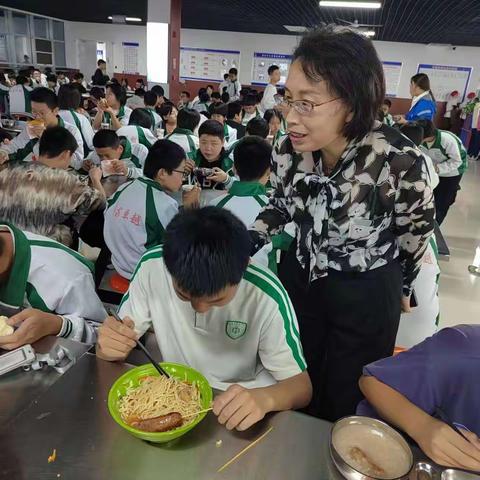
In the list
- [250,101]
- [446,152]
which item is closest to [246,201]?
[446,152]

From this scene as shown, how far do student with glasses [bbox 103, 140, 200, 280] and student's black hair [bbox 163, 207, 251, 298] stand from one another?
1423mm

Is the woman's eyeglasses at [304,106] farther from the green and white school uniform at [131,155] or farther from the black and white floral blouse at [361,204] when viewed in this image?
the green and white school uniform at [131,155]

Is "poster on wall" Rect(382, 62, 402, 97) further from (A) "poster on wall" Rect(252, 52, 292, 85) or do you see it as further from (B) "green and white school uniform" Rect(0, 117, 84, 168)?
(B) "green and white school uniform" Rect(0, 117, 84, 168)

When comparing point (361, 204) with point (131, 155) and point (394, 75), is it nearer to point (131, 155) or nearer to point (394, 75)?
point (131, 155)

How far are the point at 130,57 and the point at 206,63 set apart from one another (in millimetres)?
2944

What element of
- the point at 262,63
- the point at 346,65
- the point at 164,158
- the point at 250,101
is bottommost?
the point at 164,158

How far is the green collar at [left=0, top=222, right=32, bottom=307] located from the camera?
1274mm

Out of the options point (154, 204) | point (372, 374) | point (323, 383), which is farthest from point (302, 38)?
point (154, 204)

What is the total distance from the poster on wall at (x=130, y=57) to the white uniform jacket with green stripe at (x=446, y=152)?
13583 mm

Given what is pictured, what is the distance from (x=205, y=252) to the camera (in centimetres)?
94

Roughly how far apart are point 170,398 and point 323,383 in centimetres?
89

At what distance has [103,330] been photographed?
3.57ft

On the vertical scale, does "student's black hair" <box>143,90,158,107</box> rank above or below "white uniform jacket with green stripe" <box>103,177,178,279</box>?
above

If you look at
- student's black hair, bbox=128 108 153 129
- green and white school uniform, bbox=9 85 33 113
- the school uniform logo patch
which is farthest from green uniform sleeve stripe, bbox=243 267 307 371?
green and white school uniform, bbox=9 85 33 113
